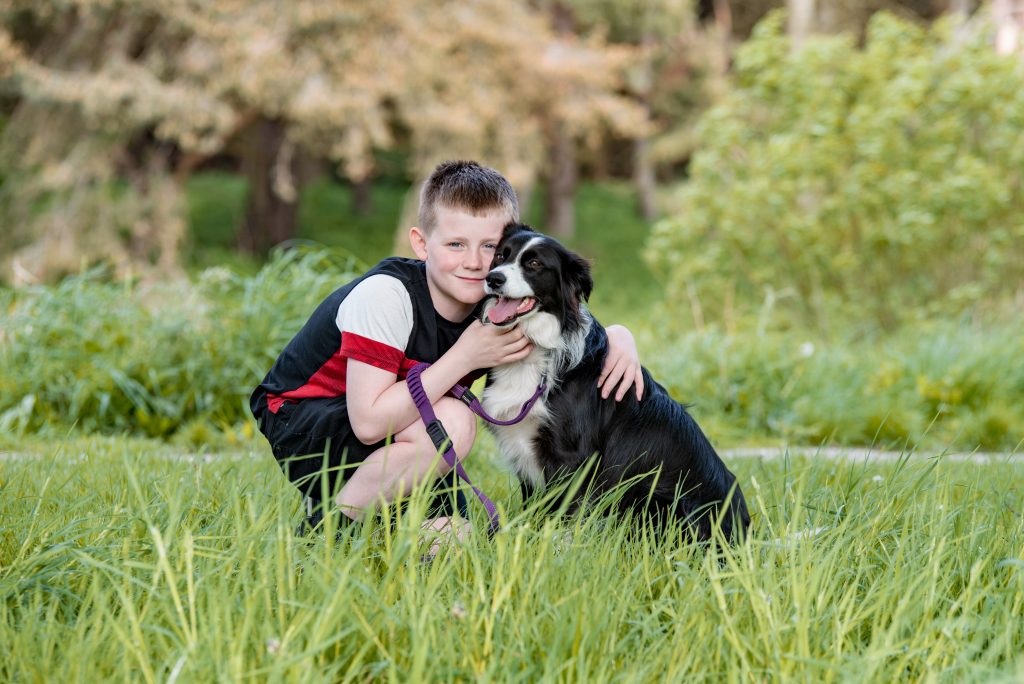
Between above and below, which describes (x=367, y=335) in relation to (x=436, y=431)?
above

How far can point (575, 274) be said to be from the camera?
2973 millimetres

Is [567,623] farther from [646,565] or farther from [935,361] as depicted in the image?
[935,361]

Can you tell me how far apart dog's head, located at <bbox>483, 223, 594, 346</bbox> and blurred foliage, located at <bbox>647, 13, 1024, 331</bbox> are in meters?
5.64

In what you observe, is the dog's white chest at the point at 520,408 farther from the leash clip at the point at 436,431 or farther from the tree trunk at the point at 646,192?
the tree trunk at the point at 646,192

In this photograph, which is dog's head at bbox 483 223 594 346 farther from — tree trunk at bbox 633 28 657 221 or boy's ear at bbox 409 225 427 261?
tree trunk at bbox 633 28 657 221

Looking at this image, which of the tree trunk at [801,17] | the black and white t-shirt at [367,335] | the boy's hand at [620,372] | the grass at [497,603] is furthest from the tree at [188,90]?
the grass at [497,603]

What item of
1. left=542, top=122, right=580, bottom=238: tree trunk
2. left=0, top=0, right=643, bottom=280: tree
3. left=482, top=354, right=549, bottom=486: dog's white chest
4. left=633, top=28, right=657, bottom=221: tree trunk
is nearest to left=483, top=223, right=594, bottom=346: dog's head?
left=482, top=354, right=549, bottom=486: dog's white chest

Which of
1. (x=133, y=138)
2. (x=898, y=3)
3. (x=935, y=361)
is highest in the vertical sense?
(x=898, y=3)

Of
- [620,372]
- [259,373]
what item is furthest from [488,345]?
[259,373]

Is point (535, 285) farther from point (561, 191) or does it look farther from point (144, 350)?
point (561, 191)

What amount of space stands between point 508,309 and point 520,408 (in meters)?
0.32

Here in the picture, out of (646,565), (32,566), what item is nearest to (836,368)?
(646,565)

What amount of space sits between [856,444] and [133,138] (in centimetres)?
1210

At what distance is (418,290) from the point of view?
3.05 metres
